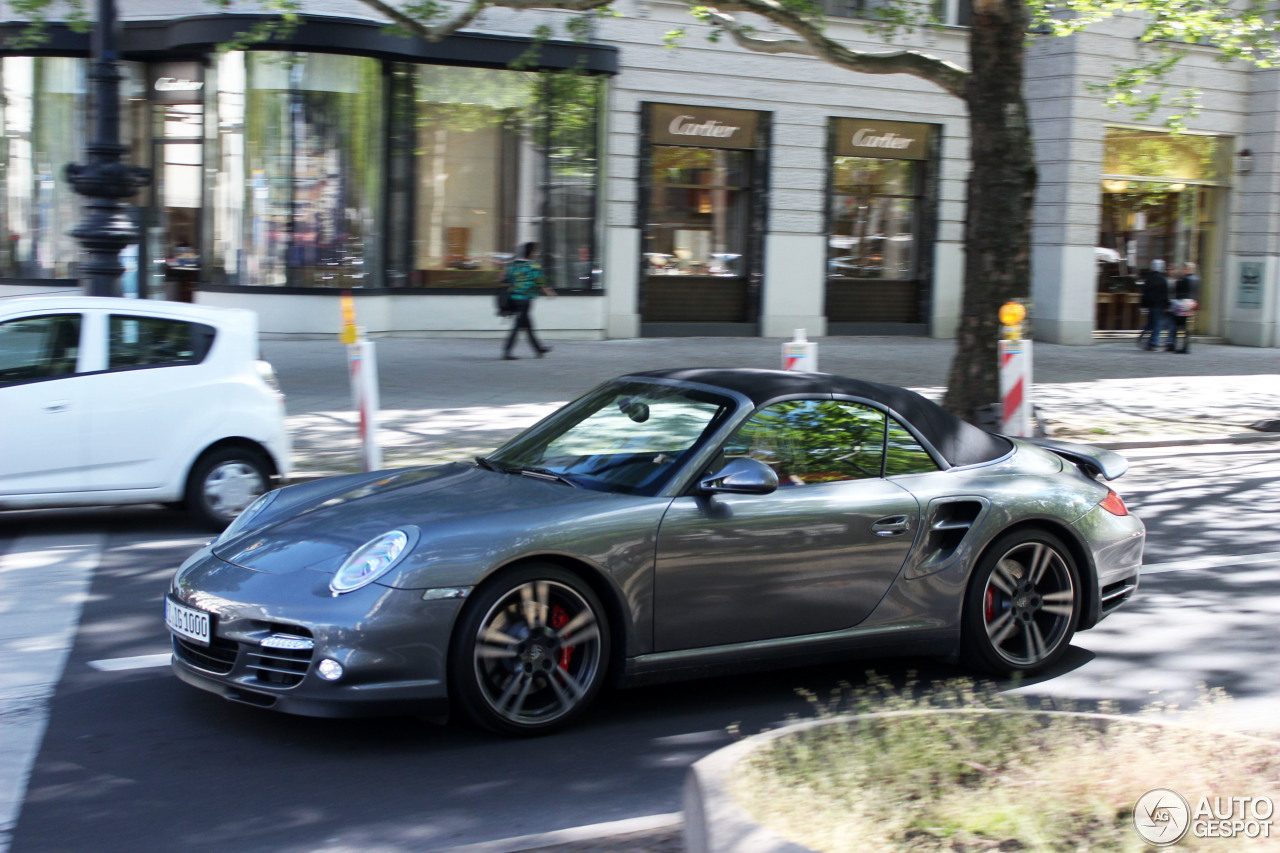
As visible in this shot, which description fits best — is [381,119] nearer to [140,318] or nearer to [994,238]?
[994,238]

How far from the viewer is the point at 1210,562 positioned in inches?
322

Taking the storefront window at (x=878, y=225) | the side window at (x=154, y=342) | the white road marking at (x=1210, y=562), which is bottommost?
the white road marking at (x=1210, y=562)

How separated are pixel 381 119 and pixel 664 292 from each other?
232 inches

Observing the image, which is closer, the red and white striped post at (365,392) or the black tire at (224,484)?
the black tire at (224,484)

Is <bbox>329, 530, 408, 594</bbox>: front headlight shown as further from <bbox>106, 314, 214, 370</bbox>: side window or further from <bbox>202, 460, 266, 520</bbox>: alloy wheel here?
<bbox>106, 314, 214, 370</bbox>: side window

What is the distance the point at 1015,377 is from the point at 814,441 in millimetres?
7444

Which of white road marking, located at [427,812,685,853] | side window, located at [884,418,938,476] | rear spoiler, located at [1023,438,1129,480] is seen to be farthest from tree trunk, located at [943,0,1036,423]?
white road marking, located at [427,812,685,853]

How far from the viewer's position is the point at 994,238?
12867 mm

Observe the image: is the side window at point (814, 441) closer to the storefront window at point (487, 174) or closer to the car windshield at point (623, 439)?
the car windshield at point (623, 439)

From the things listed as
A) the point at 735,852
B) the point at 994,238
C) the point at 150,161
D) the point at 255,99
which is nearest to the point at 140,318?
the point at 735,852

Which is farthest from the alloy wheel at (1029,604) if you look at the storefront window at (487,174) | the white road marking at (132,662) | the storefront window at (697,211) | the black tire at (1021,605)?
the storefront window at (697,211)

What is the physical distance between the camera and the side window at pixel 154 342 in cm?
842

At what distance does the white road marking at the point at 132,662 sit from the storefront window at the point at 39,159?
17.0 m

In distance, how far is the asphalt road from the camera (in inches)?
160
